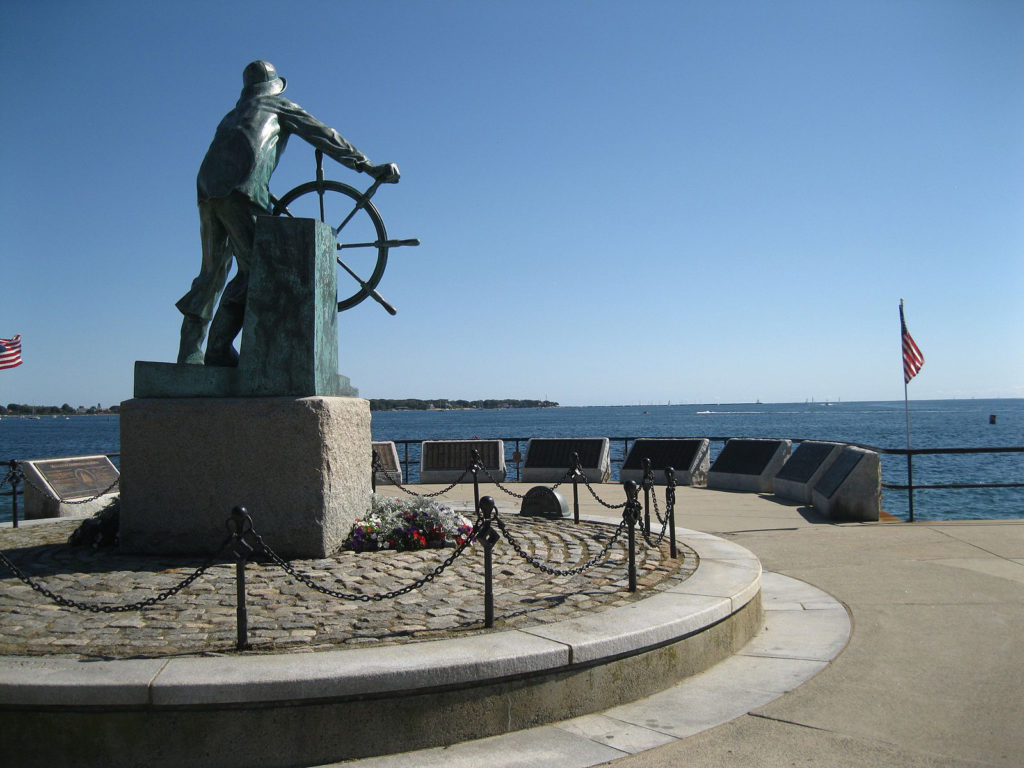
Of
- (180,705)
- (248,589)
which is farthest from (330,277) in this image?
(180,705)

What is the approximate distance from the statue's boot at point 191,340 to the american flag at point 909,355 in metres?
14.5

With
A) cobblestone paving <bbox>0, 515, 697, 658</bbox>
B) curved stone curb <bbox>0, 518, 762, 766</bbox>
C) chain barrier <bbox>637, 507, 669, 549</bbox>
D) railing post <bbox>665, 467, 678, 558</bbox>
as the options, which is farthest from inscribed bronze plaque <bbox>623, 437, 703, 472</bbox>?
curved stone curb <bbox>0, 518, 762, 766</bbox>

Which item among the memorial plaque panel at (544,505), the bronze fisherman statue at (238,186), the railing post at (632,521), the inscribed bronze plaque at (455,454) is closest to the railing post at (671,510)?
the railing post at (632,521)

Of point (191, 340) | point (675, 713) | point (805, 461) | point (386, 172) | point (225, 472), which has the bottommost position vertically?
point (675, 713)

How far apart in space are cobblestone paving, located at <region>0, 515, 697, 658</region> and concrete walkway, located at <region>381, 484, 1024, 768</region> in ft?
4.19

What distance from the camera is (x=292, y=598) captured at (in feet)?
18.5

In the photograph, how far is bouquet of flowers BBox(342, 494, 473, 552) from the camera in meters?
7.29

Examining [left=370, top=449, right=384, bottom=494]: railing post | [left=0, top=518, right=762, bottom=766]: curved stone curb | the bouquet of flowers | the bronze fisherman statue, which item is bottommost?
[left=0, top=518, right=762, bottom=766]: curved stone curb

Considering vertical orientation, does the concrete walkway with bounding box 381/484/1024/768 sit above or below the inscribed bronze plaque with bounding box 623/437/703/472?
below

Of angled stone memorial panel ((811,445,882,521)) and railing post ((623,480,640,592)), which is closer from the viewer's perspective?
railing post ((623,480,640,592))

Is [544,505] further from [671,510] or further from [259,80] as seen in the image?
[259,80]

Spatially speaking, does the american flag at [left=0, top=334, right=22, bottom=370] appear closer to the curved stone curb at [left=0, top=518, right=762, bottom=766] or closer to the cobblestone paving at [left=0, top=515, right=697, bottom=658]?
the cobblestone paving at [left=0, top=515, right=697, bottom=658]

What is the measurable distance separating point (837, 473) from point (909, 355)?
586cm

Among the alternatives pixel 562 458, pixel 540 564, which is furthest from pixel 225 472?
pixel 562 458
